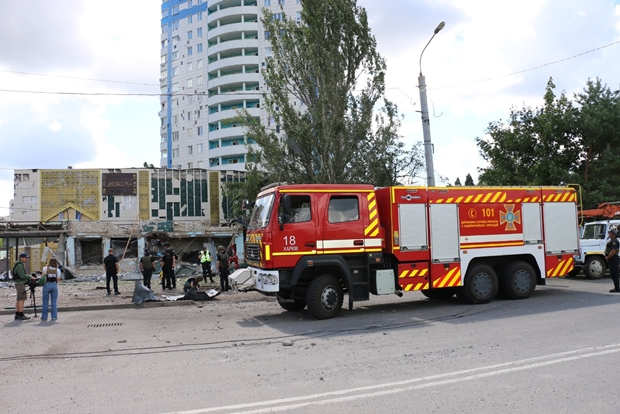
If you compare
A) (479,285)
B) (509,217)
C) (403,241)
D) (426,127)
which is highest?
(426,127)

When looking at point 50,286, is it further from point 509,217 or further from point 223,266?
point 509,217

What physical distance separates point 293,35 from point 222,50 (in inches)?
1802

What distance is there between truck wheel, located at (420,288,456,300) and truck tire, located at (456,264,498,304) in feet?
2.31

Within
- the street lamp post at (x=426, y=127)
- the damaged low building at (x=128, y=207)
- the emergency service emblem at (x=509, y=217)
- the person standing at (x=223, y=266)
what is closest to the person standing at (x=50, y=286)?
the person standing at (x=223, y=266)

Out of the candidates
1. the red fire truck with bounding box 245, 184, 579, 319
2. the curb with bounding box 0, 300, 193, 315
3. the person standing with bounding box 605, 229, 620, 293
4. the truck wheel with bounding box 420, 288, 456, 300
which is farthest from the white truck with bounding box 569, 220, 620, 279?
the curb with bounding box 0, 300, 193, 315

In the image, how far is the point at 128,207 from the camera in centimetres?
3762

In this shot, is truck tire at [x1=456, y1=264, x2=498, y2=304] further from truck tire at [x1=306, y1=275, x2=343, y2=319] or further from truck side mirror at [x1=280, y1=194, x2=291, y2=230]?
truck side mirror at [x1=280, y1=194, x2=291, y2=230]

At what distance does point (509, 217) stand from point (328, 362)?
7244 mm

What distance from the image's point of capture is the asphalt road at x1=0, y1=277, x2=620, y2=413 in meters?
4.91

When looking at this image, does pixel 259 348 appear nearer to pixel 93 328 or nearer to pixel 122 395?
pixel 122 395

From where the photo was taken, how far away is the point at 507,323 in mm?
9016

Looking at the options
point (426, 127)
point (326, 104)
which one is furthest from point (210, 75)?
point (426, 127)

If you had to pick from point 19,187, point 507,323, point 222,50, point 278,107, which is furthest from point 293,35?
point 222,50

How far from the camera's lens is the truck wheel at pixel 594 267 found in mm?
16812
